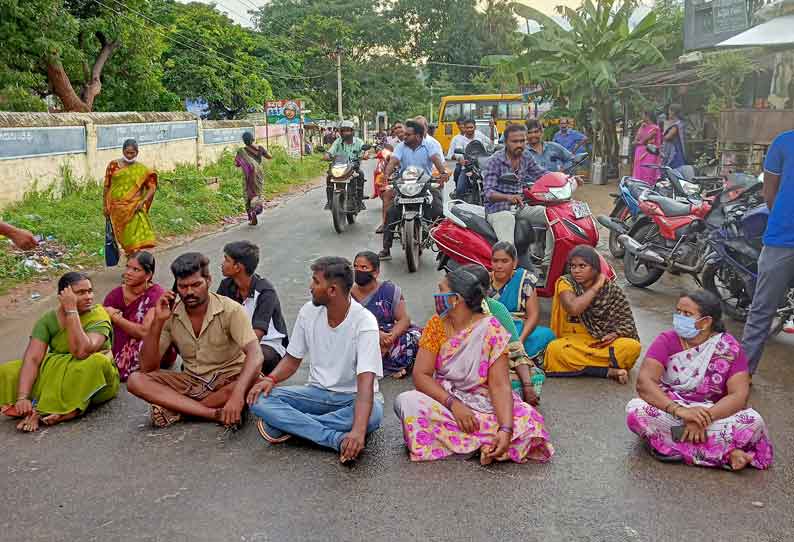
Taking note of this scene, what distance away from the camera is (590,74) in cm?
1745

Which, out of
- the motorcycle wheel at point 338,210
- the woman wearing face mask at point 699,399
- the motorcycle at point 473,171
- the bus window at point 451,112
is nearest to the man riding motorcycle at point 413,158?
the motorcycle at point 473,171

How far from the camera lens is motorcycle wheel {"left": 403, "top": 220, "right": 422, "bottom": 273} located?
351 inches

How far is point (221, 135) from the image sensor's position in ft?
77.0

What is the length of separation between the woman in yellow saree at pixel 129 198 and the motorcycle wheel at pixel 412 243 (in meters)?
2.81

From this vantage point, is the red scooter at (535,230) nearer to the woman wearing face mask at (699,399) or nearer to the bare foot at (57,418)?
the woman wearing face mask at (699,399)

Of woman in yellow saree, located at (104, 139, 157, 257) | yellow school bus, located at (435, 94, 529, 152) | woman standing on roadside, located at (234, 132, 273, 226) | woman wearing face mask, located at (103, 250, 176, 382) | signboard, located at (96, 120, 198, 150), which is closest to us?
woman wearing face mask, located at (103, 250, 176, 382)

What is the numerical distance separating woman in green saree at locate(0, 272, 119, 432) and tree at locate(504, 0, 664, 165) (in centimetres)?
1416

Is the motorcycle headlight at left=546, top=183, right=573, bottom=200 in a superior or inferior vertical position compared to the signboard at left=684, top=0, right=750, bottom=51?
inferior

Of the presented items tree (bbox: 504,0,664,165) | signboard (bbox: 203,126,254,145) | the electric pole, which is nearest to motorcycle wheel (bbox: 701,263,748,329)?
tree (bbox: 504,0,664,165)

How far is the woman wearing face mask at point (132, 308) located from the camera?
5328 mm

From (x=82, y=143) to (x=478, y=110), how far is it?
18824 mm

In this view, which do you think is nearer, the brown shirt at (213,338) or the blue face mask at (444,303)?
the blue face mask at (444,303)

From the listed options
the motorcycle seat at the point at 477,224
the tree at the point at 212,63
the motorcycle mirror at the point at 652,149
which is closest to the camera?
the motorcycle seat at the point at 477,224

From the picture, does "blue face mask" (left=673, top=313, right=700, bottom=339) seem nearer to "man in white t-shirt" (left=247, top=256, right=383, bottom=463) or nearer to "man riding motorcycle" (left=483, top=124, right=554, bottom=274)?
"man in white t-shirt" (left=247, top=256, right=383, bottom=463)
